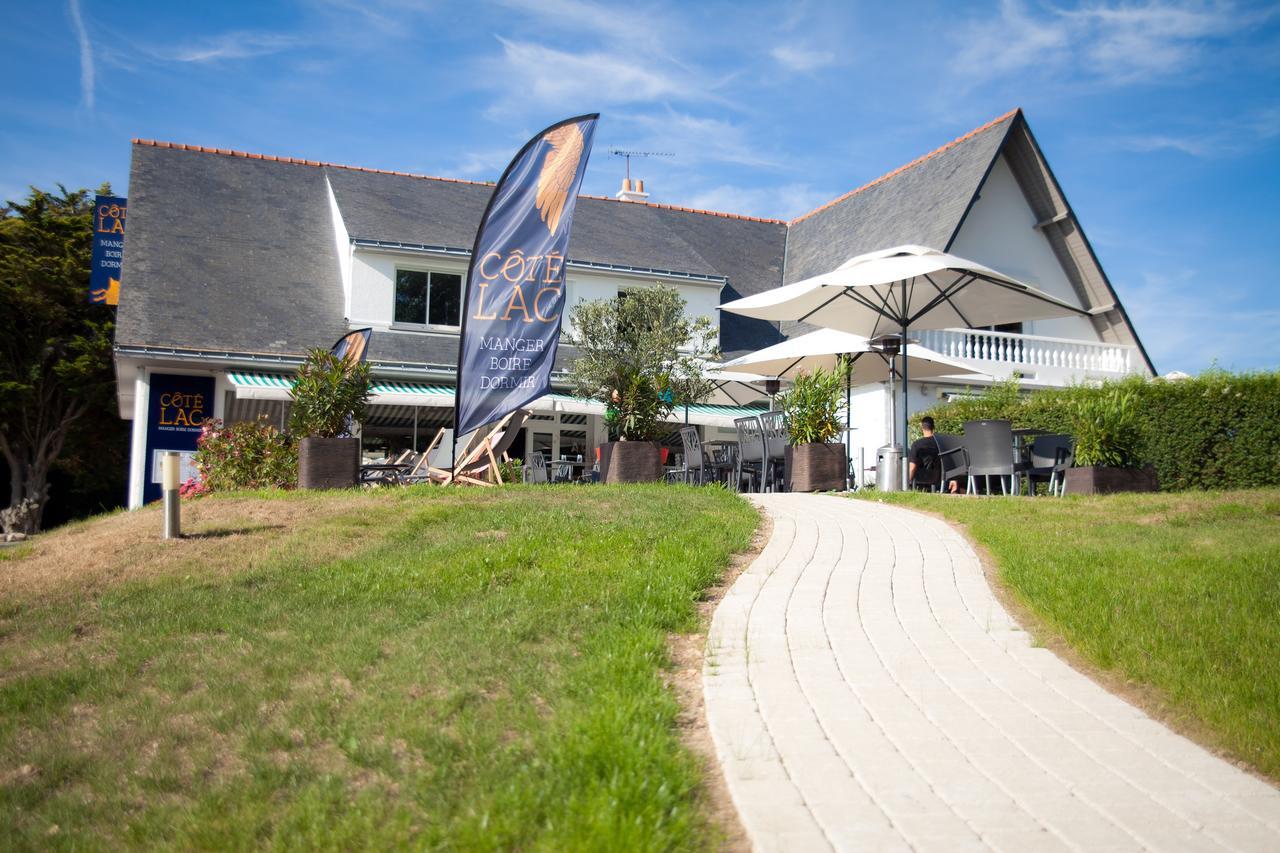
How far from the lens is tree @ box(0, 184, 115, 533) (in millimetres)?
27609

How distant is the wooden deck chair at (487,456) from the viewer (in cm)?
1318

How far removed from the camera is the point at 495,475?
13164 mm

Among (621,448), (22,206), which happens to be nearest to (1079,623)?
(621,448)

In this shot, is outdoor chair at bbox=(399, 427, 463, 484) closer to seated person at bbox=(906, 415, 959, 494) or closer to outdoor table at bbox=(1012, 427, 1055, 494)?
seated person at bbox=(906, 415, 959, 494)

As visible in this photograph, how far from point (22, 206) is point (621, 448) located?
24801 mm

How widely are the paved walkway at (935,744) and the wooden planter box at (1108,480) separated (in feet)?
19.9

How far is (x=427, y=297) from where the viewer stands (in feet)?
73.0

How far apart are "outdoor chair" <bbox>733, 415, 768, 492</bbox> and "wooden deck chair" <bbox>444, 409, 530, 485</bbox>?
335cm

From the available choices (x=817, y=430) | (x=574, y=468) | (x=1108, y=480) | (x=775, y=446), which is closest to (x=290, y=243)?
(x=574, y=468)

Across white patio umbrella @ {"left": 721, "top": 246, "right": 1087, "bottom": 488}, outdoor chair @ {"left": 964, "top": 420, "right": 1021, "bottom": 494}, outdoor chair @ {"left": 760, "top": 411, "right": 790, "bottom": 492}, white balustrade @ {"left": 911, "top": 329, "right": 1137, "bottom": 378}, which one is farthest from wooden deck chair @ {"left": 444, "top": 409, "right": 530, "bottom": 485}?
white balustrade @ {"left": 911, "top": 329, "right": 1137, "bottom": 378}

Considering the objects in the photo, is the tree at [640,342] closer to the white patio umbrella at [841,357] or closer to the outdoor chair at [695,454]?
the white patio umbrella at [841,357]

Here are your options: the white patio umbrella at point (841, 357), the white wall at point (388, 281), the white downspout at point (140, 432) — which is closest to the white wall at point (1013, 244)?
the white wall at point (388, 281)

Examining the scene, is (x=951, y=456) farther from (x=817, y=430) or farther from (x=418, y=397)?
(x=418, y=397)

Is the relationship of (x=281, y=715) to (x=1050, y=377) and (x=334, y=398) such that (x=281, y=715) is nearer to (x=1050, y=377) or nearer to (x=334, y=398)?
(x=334, y=398)
